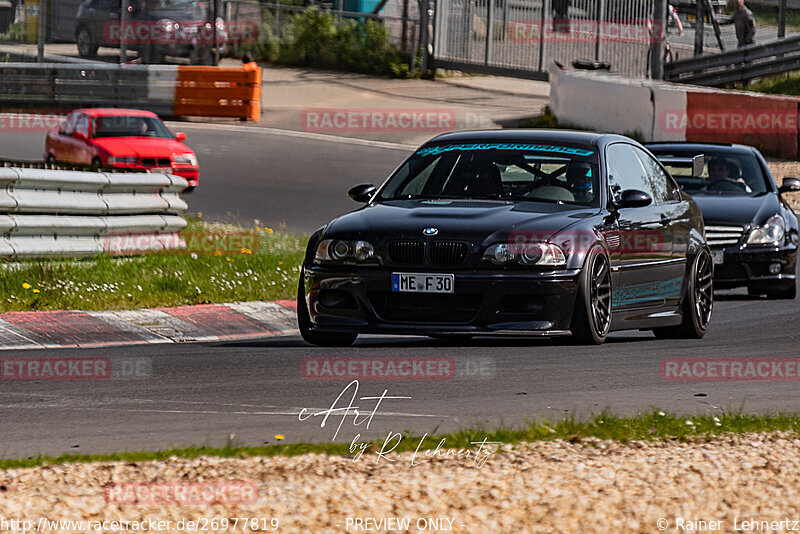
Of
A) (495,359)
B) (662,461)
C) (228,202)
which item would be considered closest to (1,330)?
(495,359)

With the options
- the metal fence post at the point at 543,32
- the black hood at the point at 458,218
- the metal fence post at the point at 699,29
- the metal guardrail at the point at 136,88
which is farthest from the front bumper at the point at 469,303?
the metal fence post at the point at 543,32

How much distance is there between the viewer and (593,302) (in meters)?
8.72

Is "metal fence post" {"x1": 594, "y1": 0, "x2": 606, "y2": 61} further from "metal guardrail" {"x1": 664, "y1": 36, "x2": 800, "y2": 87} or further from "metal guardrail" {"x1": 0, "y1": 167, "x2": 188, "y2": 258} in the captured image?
"metal guardrail" {"x1": 0, "y1": 167, "x2": 188, "y2": 258}

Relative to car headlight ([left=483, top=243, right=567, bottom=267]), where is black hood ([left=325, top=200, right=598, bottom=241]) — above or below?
above

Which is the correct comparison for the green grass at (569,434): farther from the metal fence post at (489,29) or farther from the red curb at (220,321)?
the metal fence post at (489,29)

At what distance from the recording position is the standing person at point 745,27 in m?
30.5

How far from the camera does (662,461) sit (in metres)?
5.73

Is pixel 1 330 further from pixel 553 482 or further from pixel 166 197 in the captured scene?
pixel 553 482

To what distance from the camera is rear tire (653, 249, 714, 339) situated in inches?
404

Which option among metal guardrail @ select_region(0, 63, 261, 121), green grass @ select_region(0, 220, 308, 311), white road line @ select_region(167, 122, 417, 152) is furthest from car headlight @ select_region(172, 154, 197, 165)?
green grass @ select_region(0, 220, 308, 311)

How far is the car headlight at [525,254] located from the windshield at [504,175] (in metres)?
0.91

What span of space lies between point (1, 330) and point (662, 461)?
537cm

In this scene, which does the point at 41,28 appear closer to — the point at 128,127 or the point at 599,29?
the point at 128,127

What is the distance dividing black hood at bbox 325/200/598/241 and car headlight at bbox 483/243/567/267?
0.38ft
